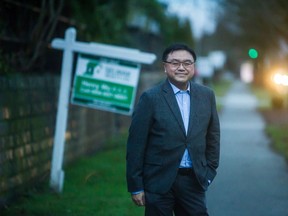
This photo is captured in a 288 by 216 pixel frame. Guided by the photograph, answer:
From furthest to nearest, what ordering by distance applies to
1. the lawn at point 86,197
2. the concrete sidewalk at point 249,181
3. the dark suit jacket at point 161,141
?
the concrete sidewalk at point 249,181
the lawn at point 86,197
the dark suit jacket at point 161,141

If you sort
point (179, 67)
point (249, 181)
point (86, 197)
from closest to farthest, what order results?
point (179, 67) < point (86, 197) < point (249, 181)

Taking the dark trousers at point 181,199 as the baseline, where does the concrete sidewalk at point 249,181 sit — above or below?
below

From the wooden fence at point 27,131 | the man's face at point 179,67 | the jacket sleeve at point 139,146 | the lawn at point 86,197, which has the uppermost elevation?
the man's face at point 179,67

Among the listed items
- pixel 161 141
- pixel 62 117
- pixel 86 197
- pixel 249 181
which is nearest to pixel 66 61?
pixel 62 117

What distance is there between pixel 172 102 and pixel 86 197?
400cm

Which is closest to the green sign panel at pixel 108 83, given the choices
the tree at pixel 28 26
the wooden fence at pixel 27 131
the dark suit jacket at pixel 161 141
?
the wooden fence at pixel 27 131

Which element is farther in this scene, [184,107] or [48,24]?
[48,24]

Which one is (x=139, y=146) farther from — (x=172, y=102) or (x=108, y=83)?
(x=108, y=83)

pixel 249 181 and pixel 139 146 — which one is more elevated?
pixel 139 146

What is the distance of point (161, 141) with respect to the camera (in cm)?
458

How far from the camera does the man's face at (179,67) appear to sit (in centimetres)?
468

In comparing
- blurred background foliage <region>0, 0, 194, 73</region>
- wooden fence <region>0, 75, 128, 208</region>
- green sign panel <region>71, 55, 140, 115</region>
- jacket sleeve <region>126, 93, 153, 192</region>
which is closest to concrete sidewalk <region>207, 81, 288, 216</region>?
green sign panel <region>71, 55, 140, 115</region>

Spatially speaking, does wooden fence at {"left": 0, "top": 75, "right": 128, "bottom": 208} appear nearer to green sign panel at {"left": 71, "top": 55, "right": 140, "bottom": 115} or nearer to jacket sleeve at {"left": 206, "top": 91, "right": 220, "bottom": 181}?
green sign panel at {"left": 71, "top": 55, "right": 140, "bottom": 115}

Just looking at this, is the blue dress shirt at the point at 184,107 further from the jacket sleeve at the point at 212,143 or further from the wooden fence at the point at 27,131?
the wooden fence at the point at 27,131
